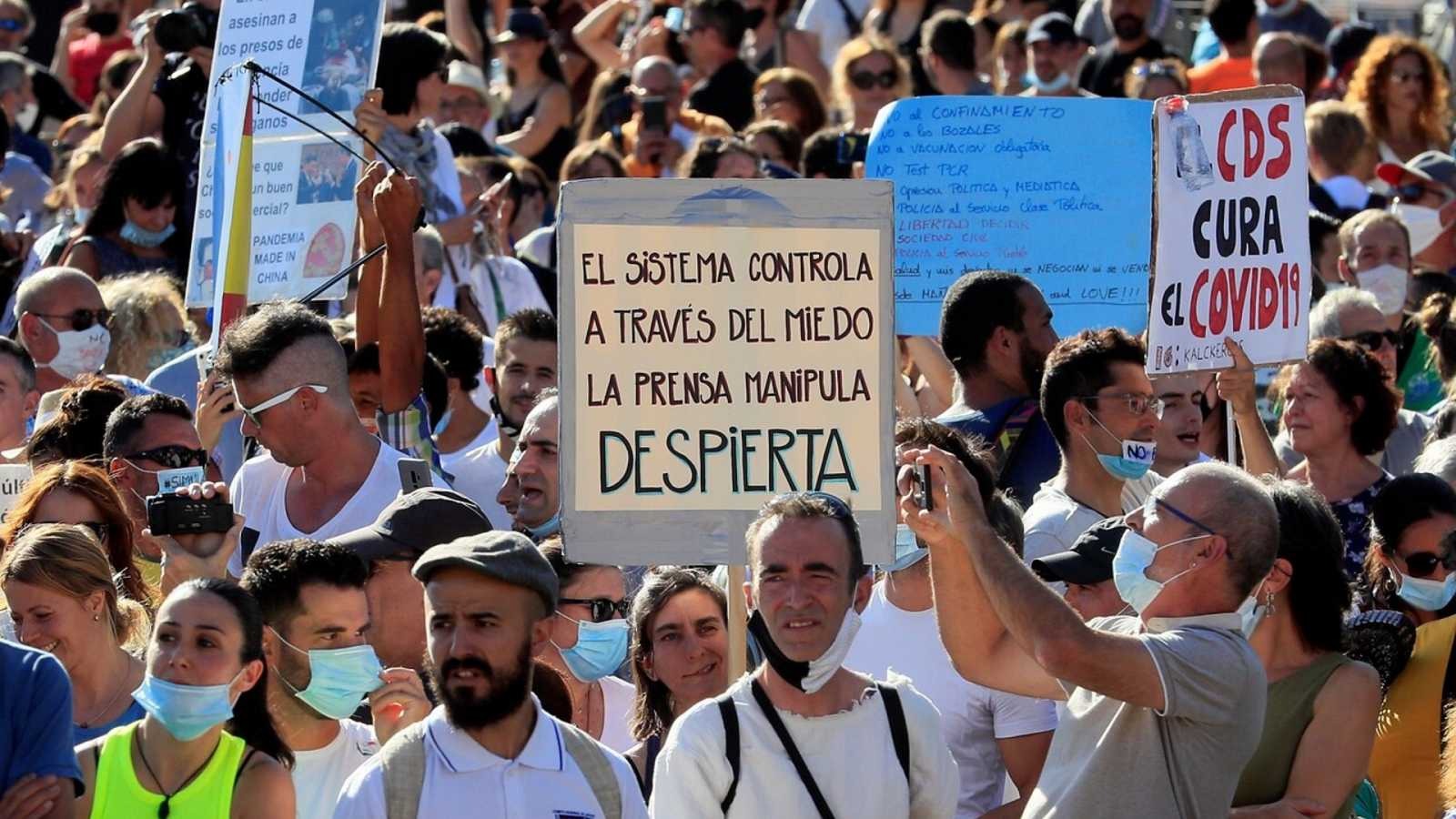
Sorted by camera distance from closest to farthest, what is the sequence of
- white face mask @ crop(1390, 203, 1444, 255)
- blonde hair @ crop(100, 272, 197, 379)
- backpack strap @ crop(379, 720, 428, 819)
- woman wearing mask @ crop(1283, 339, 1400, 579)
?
1. backpack strap @ crop(379, 720, 428, 819)
2. woman wearing mask @ crop(1283, 339, 1400, 579)
3. blonde hair @ crop(100, 272, 197, 379)
4. white face mask @ crop(1390, 203, 1444, 255)

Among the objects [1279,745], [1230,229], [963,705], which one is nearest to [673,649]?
[963,705]

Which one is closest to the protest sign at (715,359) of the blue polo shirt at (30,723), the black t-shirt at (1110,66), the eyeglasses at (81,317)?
the blue polo shirt at (30,723)

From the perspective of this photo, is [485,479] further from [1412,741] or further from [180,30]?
[1412,741]

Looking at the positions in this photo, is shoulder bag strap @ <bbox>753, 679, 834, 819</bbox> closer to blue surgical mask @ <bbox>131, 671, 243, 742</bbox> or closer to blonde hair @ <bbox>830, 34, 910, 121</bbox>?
blue surgical mask @ <bbox>131, 671, 243, 742</bbox>

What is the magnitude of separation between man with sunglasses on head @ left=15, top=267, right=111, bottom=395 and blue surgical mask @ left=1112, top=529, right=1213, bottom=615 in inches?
184

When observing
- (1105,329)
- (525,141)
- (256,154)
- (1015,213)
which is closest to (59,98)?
(525,141)

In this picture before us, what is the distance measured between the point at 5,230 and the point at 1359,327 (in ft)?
20.1

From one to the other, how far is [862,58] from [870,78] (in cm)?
12

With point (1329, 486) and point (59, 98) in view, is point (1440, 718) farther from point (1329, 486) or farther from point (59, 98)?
point (59, 98)

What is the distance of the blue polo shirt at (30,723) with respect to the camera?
4758 millimetres

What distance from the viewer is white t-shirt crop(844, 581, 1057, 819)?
5918 millimetres

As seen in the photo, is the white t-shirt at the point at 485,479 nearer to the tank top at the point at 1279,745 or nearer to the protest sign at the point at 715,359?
the protest sign at the point at 715,359

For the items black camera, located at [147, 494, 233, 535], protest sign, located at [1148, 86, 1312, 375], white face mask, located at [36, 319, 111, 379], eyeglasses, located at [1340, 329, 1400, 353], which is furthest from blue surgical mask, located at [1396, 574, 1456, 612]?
white face mask, located at [36, 319, 111, 379]

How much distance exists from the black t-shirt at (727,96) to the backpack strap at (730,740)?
30.6 feet
